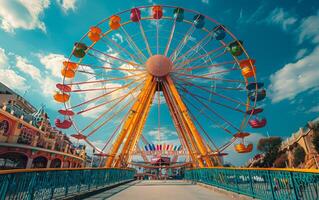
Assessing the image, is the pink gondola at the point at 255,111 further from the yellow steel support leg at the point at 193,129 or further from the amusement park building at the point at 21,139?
the amusement park building at the point at 21,139

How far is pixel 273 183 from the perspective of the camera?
14.6 ft

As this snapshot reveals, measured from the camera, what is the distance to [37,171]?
15.0 feet

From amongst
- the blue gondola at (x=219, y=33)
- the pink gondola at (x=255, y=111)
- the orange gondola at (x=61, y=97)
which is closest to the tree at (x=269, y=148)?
the pink gondola at (x=255, y=111)

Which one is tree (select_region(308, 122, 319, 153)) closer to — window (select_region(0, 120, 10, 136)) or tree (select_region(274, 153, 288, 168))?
tree (select_region(274, 153, 288, 168))

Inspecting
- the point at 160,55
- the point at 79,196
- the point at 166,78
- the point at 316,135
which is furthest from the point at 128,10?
the point at 316,135

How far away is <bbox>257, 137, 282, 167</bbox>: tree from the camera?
41.3m

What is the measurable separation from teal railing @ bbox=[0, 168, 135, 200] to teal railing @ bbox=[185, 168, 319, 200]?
18.8ft

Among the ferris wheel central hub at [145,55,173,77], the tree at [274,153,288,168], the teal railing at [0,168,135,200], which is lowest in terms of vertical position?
the teal railing at [0,168,135,200]

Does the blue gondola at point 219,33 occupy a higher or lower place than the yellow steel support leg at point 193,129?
higher

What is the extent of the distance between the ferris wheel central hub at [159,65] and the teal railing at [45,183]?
10.5 m

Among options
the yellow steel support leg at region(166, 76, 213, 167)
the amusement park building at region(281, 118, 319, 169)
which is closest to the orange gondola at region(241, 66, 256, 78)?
the yellow steel support leg at region(166, 76, 213, 167)

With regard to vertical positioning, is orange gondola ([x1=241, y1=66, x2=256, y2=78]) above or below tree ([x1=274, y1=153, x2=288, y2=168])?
above

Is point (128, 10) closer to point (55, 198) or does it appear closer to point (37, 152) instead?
point (55, 198)

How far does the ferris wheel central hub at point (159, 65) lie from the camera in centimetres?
1653
